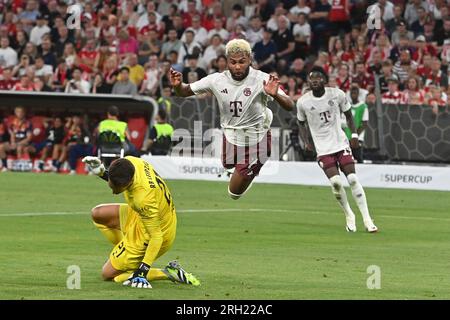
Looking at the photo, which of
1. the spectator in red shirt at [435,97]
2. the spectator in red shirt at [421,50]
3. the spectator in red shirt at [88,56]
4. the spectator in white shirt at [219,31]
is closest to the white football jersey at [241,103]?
the spectator in red shirt at [435,97]

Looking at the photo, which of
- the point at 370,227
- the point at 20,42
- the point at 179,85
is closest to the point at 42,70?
the point at 20,42

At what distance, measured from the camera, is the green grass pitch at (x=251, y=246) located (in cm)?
1198

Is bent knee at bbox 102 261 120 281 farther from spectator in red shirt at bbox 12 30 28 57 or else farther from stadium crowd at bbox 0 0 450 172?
spectator in red shirt at bbox 12 30 28 57

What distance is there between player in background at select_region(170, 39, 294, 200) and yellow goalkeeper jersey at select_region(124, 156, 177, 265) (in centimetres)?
287

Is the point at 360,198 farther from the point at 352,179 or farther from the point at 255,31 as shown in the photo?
the point at 255,31

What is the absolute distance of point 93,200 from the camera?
77.8 ft

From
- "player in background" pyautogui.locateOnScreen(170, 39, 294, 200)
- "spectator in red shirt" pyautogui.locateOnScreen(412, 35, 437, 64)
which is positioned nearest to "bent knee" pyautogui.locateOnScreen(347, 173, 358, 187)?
"player in background" pyautogui.locateOnScreen(170, 39, 294, 200)

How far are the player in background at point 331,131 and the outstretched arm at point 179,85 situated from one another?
191 inches

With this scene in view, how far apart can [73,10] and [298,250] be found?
21679 mm

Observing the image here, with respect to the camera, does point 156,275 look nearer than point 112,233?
Yes

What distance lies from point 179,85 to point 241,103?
4.44 ft

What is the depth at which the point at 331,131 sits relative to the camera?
20.0 meters
